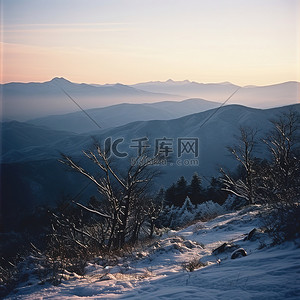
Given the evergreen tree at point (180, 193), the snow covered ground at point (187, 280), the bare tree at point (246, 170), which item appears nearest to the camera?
the snow covered ground at point (187, 280)

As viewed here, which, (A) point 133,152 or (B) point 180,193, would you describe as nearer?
(B) point 180,193

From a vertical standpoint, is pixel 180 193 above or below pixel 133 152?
below

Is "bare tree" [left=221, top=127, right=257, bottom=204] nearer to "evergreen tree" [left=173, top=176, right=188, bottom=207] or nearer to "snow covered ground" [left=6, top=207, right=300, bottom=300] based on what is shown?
"snow covered ground" [left=6, top=207, right=300, bottom=300]

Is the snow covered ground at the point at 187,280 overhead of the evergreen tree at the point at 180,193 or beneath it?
→ overhead

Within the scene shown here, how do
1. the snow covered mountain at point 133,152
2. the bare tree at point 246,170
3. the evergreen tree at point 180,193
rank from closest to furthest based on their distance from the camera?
the bare tree at point 246,170, the evergreen tree at point 180,193, the snow covered mountain at point 133,152

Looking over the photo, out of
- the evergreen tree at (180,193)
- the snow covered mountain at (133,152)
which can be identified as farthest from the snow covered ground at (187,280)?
the evergreen tree at (180,193)

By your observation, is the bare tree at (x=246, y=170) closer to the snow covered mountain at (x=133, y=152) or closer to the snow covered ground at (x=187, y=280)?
the snow covered mountain at (x=133, y=152)

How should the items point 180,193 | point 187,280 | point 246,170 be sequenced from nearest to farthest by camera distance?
point 187,280
point 246,170
point 180,193

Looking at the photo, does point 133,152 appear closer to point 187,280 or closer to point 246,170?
point 246,170

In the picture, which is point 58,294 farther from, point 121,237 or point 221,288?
point 121,237

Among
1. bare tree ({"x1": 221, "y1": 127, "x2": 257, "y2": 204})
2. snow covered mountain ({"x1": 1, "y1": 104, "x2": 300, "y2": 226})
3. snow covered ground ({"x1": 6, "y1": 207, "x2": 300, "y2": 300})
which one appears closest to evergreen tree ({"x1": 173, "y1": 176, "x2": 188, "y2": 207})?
snow covered mountain ({"x1": 1, "y1": 104, "x2": 300, "y2": 226})

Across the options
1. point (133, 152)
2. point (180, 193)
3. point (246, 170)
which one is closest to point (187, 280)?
point (246, 170)

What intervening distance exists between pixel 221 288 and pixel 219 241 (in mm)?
5965

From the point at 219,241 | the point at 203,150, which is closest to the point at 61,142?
the point at 203,150
